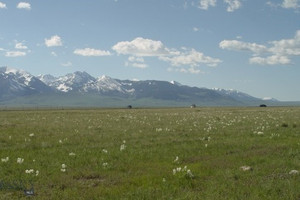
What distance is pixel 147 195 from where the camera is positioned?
1119cm

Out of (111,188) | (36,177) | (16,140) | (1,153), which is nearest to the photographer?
(111,188)

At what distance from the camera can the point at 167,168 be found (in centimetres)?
1473

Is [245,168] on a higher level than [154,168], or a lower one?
higher

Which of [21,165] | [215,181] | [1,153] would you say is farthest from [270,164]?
[1,153]

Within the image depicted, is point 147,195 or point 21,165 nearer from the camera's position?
point 147,195

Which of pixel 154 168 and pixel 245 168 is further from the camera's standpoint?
pixel 154 168

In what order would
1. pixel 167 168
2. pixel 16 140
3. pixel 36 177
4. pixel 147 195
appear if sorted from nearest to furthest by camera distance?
pixel 147 195, pixel 36 177, pixel 167 168, pixel 16 140

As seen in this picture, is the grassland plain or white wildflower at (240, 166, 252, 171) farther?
white wildflower at (240, 166, 252, 171)

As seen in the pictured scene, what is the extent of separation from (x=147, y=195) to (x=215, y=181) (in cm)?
264

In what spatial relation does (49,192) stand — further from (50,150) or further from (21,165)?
(50,150)

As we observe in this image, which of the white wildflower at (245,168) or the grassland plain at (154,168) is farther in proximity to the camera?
the white wildflower at (245,168)

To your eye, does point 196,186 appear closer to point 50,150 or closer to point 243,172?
point 243,172

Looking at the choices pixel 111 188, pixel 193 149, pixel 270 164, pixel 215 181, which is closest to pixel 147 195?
pixel 111 188

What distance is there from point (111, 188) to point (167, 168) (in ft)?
11.1
